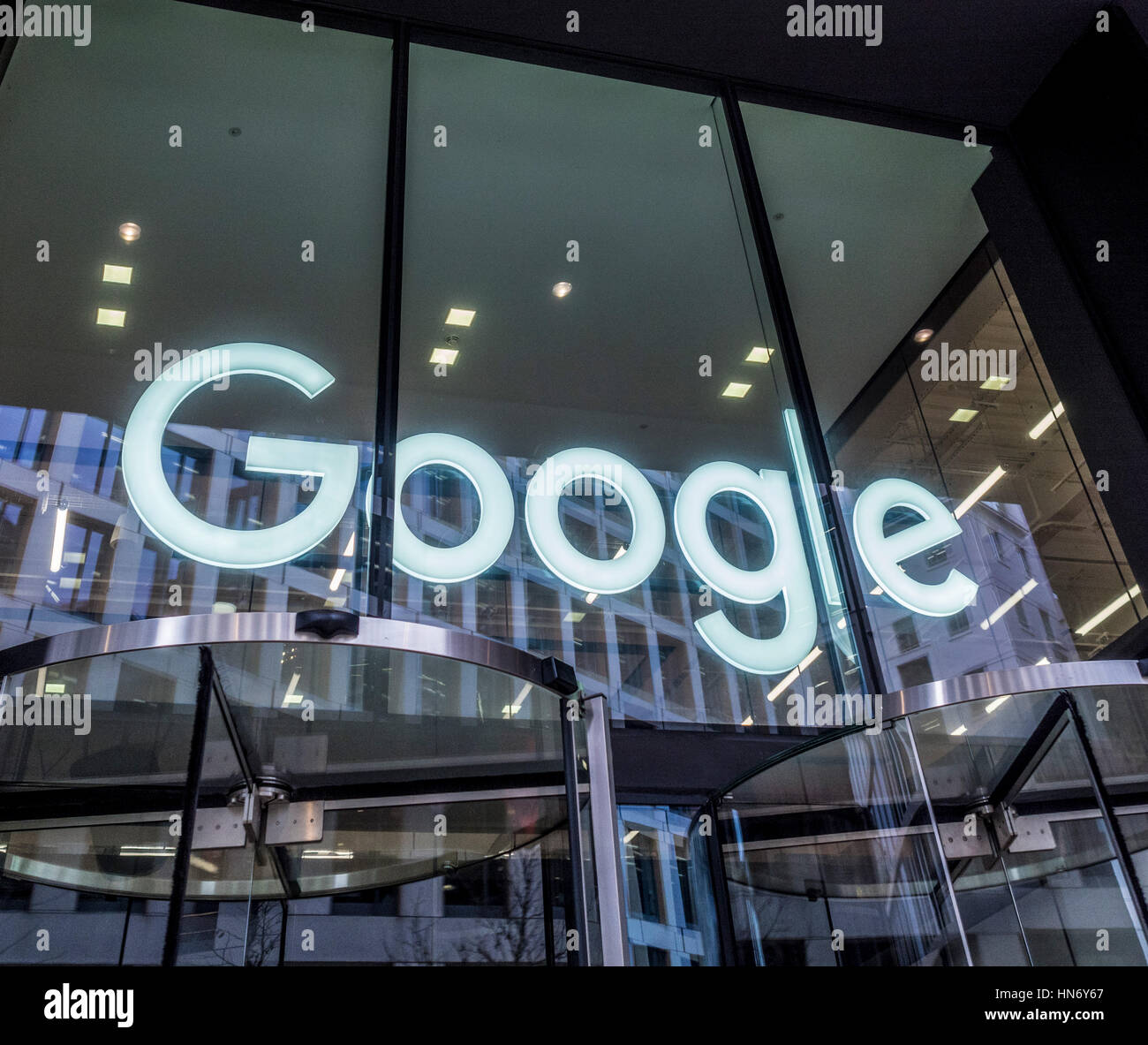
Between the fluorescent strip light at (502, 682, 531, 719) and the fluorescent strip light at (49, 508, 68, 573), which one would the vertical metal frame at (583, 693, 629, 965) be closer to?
the fluorescent strip light at (502, 682, 531, 719)

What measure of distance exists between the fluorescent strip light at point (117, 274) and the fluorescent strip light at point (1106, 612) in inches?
141

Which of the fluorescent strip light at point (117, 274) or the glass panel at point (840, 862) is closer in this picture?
the glass panel at point (840, 862)

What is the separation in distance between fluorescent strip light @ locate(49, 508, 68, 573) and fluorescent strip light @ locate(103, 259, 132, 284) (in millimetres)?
1058

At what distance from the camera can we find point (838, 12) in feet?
13.0

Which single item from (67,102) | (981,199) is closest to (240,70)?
(67,102)

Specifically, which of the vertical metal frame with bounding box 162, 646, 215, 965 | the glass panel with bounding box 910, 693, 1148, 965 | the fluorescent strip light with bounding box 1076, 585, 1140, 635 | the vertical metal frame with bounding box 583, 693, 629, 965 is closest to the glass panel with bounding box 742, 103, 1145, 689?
the fluorescent strip light with bounding box 1076, 585, 1140, 635

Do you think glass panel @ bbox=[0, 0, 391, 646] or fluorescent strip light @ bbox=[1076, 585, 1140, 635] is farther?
fluorescent strip light @ bbox=[1076, 585, 1140, 635]

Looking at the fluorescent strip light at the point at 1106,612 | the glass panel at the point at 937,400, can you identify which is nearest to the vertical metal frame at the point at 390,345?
the glass panel at the point at 937,400

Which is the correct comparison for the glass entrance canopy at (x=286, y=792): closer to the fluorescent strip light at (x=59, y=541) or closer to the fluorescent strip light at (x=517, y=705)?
the fluorescent strip light at (x=517, y=705)

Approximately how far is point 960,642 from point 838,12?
2.58 meters

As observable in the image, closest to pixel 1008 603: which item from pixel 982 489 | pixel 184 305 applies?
pixel 982 489

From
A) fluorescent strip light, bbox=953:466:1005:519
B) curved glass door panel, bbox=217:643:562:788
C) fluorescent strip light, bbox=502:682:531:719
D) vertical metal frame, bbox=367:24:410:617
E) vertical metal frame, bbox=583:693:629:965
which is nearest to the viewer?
vertical metal frame, bbox=583:693:629:965

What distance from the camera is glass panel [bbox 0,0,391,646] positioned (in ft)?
8.76

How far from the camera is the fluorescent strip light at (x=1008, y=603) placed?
338 centimetres
